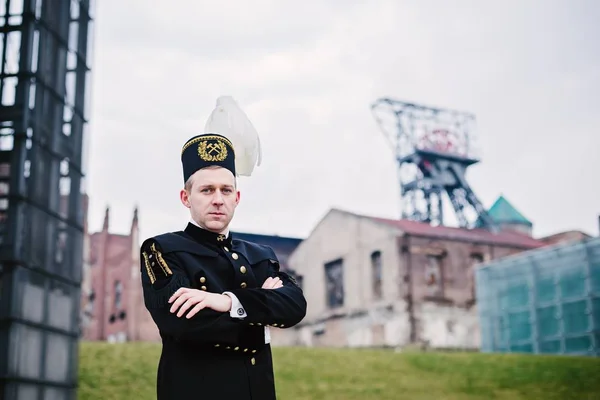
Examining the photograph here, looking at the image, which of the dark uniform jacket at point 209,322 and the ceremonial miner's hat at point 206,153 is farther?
the ceremonial miner's hat at point 206,153

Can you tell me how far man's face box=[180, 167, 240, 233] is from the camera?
3.24 meters

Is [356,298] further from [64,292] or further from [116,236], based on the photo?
[64,292]

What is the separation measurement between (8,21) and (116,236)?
112 ft

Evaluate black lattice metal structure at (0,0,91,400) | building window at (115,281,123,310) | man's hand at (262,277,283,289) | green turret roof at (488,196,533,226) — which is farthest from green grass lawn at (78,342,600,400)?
green turret roof at (488,196,533,226)

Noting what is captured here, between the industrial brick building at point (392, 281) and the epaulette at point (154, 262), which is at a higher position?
the industrial brick building at point (392, 281)

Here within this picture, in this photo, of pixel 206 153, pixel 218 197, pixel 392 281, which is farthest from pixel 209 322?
pixel 392 281

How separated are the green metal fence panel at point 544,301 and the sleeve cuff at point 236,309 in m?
24.9

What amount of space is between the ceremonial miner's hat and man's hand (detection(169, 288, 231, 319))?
54cm

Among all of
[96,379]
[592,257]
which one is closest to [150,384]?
[96,379]

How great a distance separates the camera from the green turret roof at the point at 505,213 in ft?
186

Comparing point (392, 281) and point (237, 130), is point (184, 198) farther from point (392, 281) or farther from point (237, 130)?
point (392, 281)

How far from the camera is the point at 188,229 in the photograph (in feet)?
11.2

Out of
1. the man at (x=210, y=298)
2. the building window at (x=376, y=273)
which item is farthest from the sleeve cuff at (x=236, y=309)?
the building window at (x=376, y=273)

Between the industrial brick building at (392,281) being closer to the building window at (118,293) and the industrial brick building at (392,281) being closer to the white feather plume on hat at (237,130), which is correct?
the building window at (118,293)
